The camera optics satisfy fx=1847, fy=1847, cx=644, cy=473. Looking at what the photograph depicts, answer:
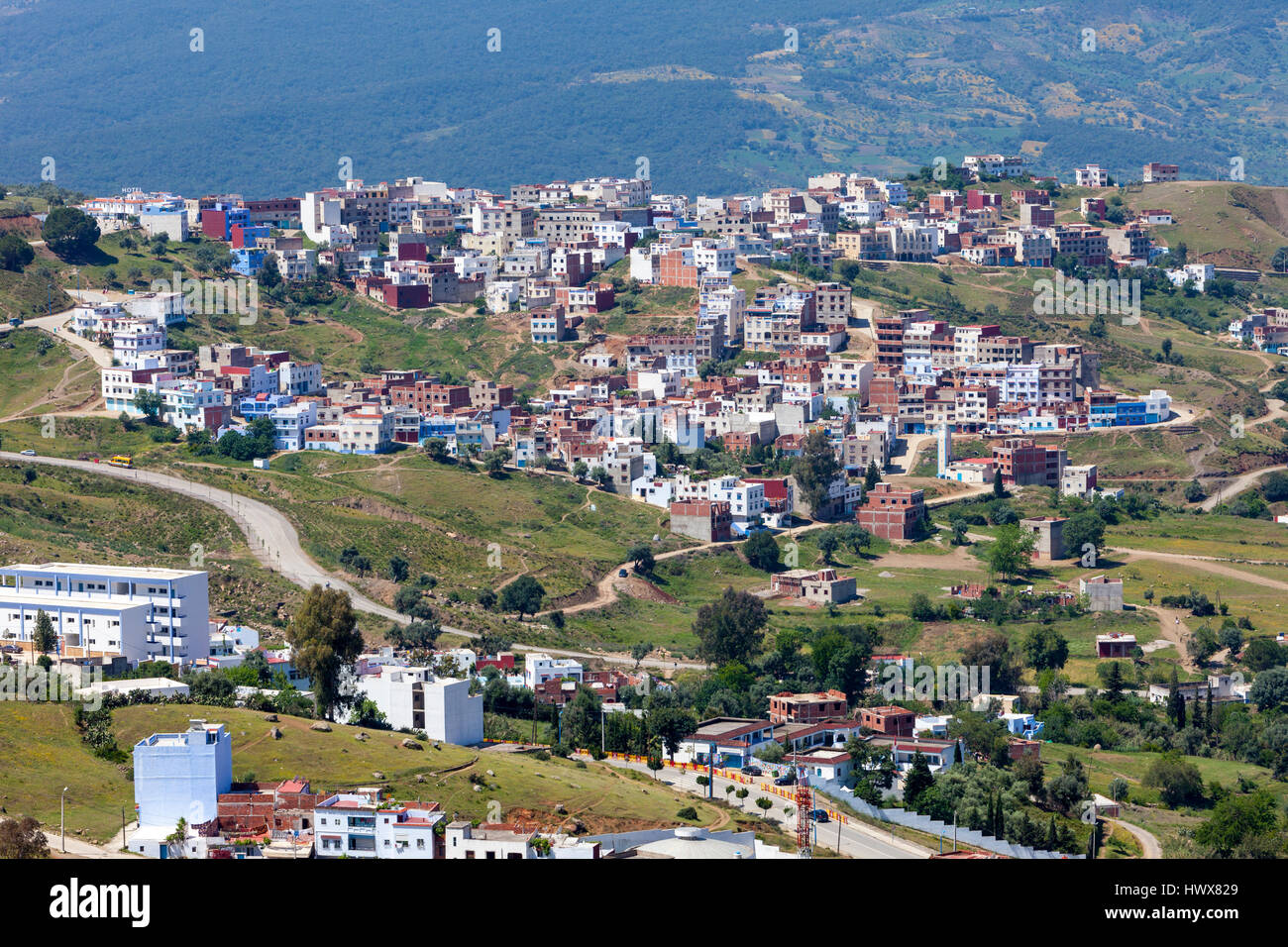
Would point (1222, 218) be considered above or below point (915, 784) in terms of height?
above

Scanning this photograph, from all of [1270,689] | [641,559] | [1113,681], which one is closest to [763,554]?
[641,559]

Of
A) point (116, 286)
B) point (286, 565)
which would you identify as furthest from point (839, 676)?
point (116, 286)

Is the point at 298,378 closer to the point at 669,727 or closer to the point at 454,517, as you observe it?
the point at 454,517

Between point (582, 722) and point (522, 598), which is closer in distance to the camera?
point (582, 722)

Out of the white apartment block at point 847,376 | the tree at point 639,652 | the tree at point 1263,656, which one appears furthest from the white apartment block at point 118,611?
the white apartment block at point 847,376

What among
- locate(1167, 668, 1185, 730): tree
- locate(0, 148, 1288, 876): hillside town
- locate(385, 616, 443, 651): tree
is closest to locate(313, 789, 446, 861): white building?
locate(0, 148, 1288, 876): hillside town

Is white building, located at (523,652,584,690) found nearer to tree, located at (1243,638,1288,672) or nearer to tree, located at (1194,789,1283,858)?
tree, located at (1194,789,1283,858)
